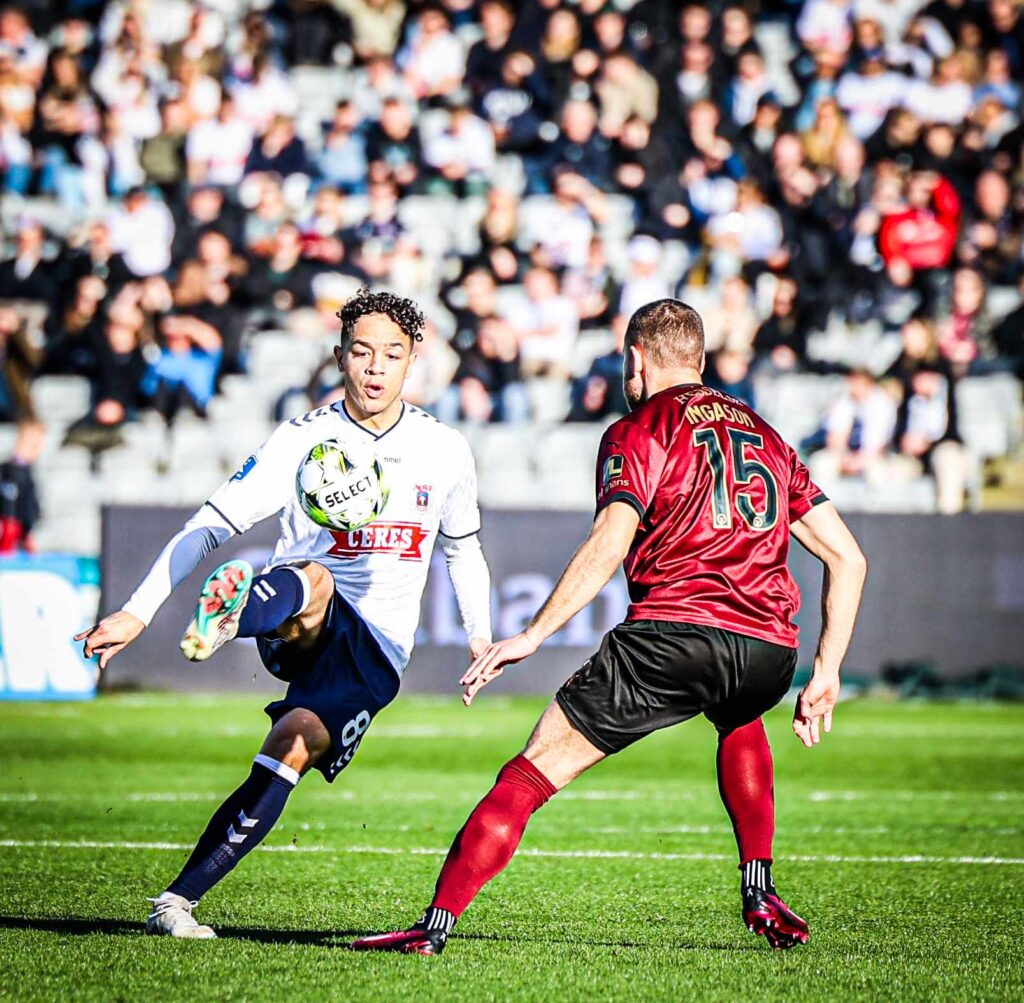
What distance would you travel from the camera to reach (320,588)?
579cm

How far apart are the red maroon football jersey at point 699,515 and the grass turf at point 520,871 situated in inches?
42.0

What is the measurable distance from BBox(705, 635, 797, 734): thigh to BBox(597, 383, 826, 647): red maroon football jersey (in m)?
0.04

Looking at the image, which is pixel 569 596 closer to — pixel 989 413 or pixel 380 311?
pixel 380 311

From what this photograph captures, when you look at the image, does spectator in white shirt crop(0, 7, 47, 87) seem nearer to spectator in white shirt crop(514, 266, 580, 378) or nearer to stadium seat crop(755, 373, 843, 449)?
spectator in white shirt crop(514, 266, 580, 378)

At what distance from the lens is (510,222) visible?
18.4 m

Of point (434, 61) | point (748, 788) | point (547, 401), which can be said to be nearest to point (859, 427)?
point (547, 401)

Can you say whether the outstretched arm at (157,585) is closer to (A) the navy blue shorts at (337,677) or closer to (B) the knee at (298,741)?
(A) the navy blue shorts at (337,677)

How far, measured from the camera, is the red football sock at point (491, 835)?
16.8 feet

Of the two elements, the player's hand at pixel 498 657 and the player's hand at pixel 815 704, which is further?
the player's hand at pixel 815 704

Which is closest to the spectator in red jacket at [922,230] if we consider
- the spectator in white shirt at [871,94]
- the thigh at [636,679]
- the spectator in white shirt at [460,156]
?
the spectator in white shirt at [871,94]

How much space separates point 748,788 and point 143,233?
562 inches

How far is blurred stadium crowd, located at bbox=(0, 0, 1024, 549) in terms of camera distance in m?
17.2

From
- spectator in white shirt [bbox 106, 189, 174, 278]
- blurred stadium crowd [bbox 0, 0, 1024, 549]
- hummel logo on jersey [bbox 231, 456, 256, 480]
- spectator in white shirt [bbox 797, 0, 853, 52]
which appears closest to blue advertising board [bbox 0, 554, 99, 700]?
blurred stadium crowd [bbox 0, 0, 1024, 549]

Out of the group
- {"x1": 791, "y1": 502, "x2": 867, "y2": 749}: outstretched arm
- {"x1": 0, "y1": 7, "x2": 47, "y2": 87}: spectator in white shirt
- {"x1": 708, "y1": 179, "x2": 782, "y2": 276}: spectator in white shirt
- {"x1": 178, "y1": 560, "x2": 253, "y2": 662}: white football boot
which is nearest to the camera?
{"x1": 178, "y1": 560, "x2": 253, "y2": 662}: white football boot
